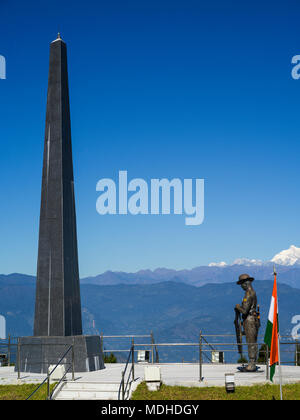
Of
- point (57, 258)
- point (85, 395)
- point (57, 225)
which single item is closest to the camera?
point (85, 395)

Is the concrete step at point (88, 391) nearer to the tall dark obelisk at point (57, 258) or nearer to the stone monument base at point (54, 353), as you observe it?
the stone monument base at point (54, 353)

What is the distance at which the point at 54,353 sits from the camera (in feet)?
57.9

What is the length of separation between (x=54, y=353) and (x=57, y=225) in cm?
442

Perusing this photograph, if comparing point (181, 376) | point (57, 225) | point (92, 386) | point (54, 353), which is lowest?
point (181, 376)

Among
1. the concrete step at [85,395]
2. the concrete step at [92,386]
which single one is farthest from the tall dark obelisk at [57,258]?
the concrete step at [85,395]

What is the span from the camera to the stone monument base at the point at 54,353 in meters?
17.5

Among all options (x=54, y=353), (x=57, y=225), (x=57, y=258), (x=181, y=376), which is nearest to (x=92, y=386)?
(x=181, y=376)

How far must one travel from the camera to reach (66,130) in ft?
64.6

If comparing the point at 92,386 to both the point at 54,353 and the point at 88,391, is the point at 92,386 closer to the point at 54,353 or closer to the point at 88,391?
the point at 88,391

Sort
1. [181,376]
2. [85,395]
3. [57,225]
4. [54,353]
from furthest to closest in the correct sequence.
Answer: [57,225], [54,353], [181,376], [85,395]
